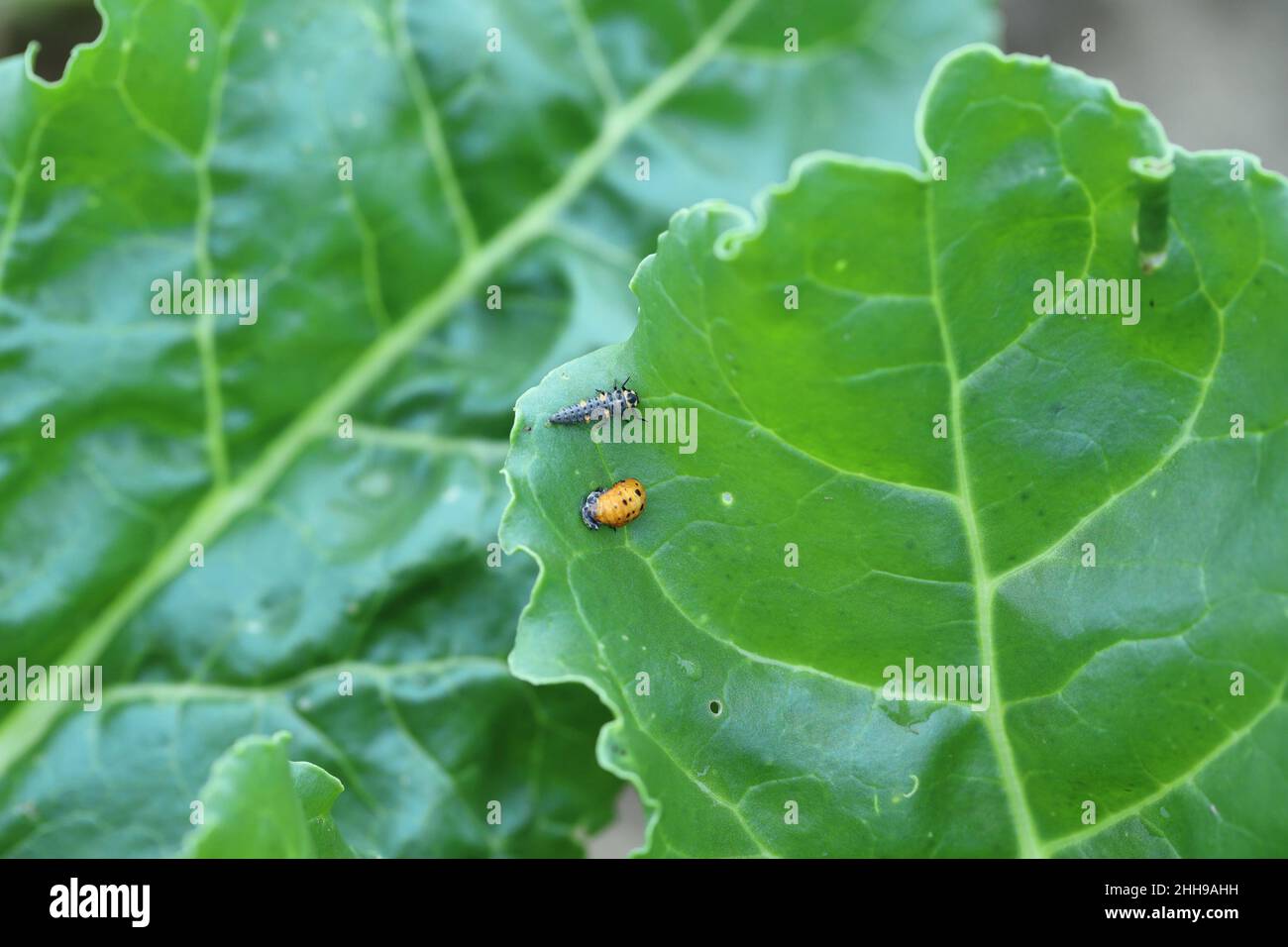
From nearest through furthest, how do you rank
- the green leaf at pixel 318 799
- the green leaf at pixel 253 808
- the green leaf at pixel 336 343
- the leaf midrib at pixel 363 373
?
the green leaf at pixel 253 808 < the green leaf at pixel 318 799 < the green leaf at pixel 336 343 < the leaf midrib at pixel 363 373

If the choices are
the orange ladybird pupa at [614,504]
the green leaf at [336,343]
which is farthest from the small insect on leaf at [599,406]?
the green leaf at [336,343]

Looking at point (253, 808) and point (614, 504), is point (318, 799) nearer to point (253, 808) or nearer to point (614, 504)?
point (253, 808)

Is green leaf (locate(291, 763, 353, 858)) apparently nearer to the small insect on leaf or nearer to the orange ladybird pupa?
the orange ladybird pupa

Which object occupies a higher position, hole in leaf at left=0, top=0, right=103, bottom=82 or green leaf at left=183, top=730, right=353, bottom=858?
hole in leaf at left=0, top=0, right=103, bottom=82

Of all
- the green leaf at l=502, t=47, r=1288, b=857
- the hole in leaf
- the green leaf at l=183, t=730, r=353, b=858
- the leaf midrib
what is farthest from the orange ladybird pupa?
the hole in leaf

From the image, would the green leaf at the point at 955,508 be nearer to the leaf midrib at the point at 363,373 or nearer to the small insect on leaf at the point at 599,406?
the small insect on leaf at the point at 599,406

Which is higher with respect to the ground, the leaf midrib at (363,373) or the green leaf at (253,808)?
the leaf midrib at (363,373)
